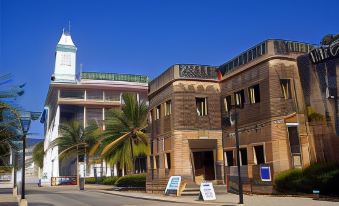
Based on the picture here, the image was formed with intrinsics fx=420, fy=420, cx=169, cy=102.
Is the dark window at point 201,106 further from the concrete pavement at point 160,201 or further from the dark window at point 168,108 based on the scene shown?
the concrete pavement at point 160,201

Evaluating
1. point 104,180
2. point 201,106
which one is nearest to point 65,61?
point 104,180

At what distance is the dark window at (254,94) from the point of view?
984 inches

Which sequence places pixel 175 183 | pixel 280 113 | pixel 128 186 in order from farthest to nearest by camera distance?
pixel 128 186
pixel 175 183
pixel 280 113

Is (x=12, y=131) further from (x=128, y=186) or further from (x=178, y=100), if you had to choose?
(x=128, y=186)

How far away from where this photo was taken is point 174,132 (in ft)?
92.9

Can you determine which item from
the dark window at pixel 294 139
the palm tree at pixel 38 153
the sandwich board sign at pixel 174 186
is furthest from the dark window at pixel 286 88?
the palm tree at pixel 38 153

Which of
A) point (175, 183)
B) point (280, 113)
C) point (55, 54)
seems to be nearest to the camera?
point (280, 113)

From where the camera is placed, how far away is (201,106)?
96.9ft

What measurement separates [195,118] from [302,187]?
1053cm

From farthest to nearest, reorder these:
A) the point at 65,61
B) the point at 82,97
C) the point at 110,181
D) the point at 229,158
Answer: the point at 65,61, the point at 82,97, the point at 110,181, the point at 229,158

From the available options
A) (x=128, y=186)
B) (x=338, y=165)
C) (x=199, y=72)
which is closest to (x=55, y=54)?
(x=128, y=186)

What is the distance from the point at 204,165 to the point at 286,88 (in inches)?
358

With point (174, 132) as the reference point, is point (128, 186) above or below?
below

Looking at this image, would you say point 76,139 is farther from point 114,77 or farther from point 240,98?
point 240,98
